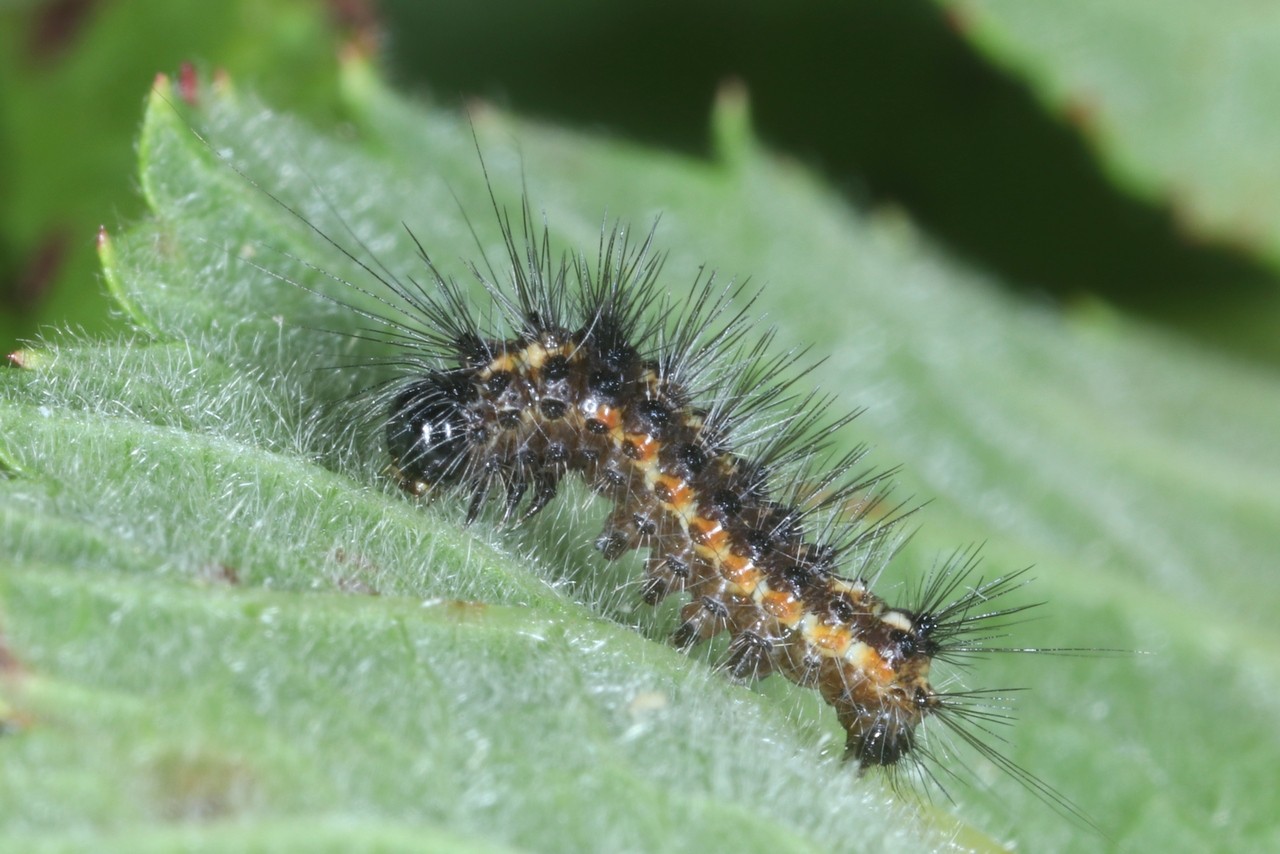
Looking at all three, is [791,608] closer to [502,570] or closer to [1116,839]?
[502,570]

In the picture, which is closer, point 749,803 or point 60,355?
point 749,803

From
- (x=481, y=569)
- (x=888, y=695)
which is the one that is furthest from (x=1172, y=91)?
(x=481, y=569)

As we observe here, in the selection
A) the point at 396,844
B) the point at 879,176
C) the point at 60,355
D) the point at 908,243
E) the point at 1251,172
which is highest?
the point at 1251,172

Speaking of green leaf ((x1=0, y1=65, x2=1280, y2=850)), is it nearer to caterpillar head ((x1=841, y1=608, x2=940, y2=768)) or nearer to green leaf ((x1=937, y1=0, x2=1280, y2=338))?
caterpillar head ((x1=841, y1=608, x2=940, y2=768))

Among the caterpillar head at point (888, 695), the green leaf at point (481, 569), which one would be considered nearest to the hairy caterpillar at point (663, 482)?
the caterpillar head at point (888, 695)

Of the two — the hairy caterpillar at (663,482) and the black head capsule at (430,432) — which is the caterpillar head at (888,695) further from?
the black head capsule at (430,432)

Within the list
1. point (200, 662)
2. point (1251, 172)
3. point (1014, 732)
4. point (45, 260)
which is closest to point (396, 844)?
point (200, 662)
